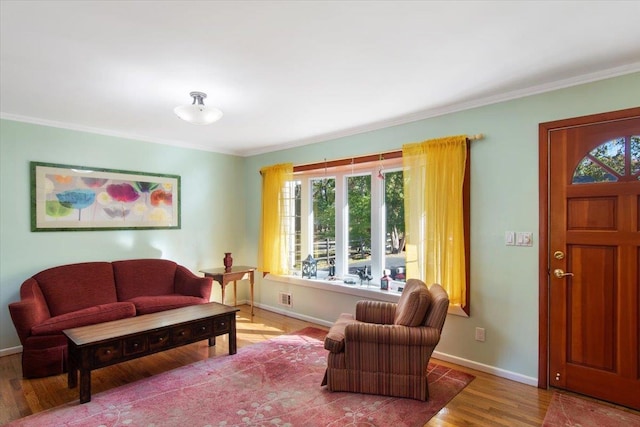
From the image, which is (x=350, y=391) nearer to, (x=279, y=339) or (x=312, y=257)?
(x=279, y=339)

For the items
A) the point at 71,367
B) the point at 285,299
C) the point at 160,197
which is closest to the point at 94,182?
the point at 160,197

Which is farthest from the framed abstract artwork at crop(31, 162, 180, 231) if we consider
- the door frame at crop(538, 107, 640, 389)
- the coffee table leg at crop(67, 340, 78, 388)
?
the door frame at crop(538, 107, 640, 389)

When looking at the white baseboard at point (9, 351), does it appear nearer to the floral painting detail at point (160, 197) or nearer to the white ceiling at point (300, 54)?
the floral painting detail at point (160, 197)

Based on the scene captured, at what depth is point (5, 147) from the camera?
3.39 meters

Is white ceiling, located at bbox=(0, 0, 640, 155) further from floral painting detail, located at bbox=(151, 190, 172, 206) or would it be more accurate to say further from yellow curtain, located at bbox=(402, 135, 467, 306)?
floral painting detail, located at bbox=(151, 190, 172, 206)

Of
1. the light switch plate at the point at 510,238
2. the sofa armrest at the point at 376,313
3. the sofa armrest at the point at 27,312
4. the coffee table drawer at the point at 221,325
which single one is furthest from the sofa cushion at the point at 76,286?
the light switch plate at the point at 510,238

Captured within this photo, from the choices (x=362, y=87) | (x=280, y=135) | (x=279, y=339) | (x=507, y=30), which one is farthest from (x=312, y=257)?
(x=507, y=30)

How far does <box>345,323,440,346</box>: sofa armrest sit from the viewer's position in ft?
7.90

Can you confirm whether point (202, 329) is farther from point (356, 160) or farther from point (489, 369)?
point (489, 369)

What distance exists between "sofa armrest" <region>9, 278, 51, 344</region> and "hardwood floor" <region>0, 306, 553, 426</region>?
1.39 ft

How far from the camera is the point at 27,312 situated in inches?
112

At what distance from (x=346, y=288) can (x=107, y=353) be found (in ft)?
7.84

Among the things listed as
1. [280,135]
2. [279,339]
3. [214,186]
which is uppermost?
[280,135]

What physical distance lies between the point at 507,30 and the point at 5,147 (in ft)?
14.6
